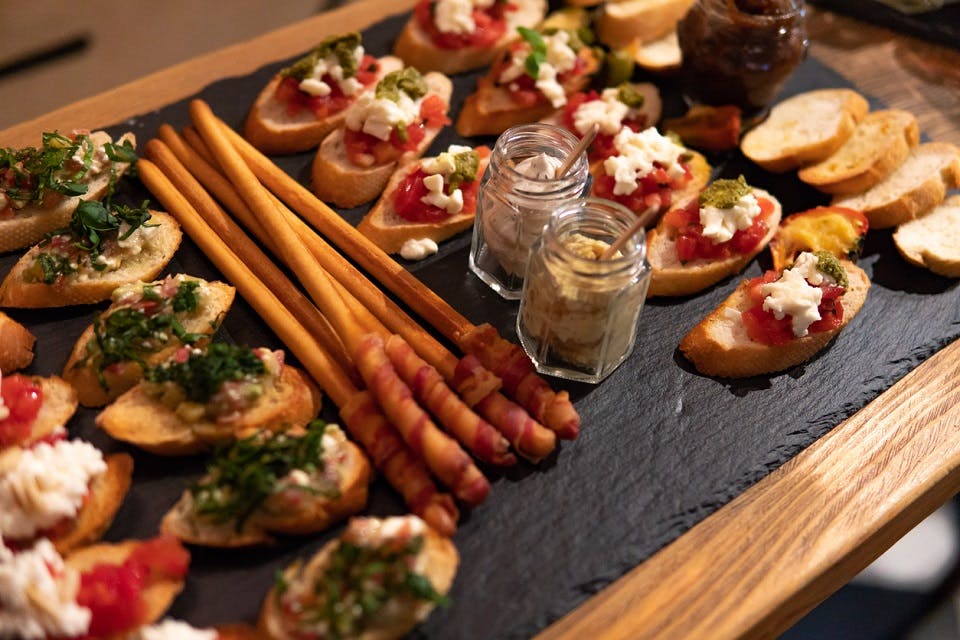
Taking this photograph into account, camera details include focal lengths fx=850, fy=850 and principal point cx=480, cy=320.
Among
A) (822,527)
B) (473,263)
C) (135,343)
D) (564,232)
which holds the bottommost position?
(822,527)

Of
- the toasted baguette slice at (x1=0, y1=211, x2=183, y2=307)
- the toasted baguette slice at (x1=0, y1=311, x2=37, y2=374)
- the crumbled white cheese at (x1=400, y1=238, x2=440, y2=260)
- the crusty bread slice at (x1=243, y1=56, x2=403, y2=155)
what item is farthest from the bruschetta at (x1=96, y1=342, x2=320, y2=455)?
the crusty bread slice at (x1=243, y1=56, x2=403, y2=155)

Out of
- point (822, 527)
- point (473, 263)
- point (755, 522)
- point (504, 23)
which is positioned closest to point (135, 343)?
point (473, 263)

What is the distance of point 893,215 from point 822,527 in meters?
1.50

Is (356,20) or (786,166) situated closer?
(786,166)

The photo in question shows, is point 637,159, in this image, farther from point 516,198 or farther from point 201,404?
point 201,404

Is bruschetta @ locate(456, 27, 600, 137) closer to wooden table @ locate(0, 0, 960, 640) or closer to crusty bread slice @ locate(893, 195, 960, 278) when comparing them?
crusty bread slice @ locate(893, 195, 960, 278)

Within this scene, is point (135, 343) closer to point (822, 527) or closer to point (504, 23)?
point (822, 527)

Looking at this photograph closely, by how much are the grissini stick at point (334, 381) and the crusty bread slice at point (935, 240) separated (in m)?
2.15

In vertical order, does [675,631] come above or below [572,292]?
below

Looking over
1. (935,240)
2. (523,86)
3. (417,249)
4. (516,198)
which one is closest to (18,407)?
(417,249)

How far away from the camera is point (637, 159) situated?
3248 mm

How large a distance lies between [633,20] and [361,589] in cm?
302

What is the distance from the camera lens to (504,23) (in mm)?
4148

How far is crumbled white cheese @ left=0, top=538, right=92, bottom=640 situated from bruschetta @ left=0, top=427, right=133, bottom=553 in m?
0.15
